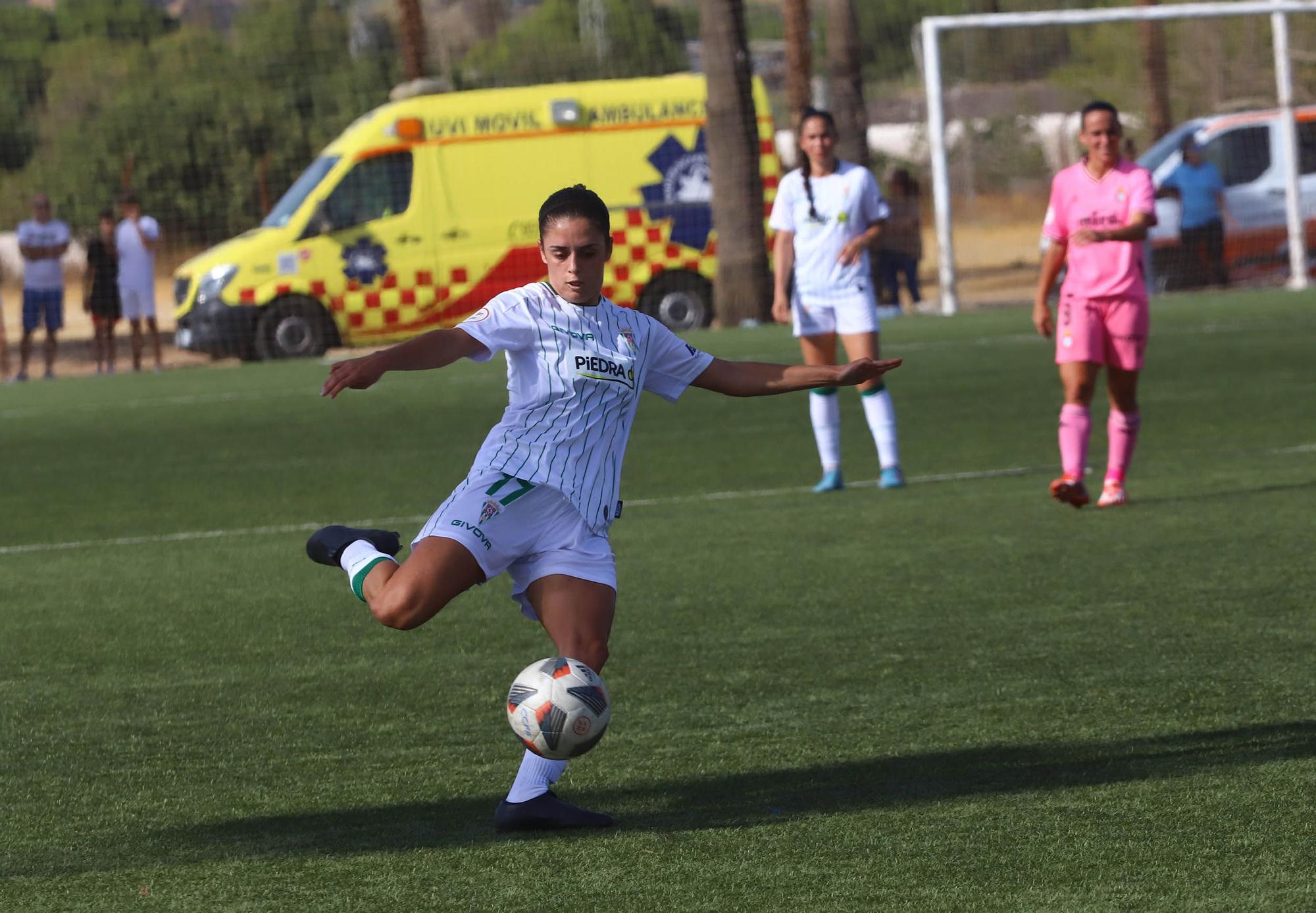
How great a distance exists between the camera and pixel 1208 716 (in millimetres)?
5219

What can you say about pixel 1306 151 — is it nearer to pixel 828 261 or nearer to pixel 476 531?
pixel 828 261

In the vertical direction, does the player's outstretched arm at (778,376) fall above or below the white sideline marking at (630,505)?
above

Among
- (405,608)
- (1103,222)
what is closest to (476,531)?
(405,608)

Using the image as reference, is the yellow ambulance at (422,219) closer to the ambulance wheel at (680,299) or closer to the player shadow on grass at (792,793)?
the ambulance wheel at (680,299)

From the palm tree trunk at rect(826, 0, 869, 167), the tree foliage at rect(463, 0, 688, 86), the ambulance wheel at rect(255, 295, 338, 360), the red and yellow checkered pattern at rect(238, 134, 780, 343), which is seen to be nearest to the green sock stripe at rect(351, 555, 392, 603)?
the red and yellow checkered pattern at rect(238, 134, 780, 343)

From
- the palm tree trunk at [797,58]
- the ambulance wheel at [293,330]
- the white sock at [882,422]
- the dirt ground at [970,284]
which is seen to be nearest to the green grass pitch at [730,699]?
the white sock at [882,422]

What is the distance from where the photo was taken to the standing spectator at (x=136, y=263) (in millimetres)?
21188

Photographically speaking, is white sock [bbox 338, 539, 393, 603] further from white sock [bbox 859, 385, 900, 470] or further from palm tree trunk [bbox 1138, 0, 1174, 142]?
palm tree trunk [bbox 1138, 0, 1174, 142]

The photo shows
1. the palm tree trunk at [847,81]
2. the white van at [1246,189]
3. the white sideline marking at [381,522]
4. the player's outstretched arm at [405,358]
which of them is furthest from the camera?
the palm tree trunk at [847,81]

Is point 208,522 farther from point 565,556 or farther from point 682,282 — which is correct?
point 682,282

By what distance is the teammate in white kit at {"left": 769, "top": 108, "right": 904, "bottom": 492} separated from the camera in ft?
32.8

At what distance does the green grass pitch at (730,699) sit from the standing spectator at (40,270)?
9791 millimetres

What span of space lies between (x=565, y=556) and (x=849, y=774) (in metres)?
0.94

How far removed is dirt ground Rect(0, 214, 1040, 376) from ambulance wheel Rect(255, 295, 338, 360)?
1.60 metres
